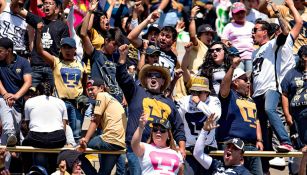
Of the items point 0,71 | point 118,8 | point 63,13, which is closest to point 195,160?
point 0,71

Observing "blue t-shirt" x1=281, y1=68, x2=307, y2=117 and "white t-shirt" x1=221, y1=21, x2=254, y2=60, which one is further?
"white t-shirt" x1=221, y1=21, x2=254, y2=60

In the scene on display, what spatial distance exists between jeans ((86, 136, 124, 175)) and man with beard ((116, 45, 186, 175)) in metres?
0.70

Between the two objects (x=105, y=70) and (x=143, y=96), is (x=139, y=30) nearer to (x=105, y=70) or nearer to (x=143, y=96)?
(x=105, y=70)

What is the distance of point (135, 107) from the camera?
49.1 ft

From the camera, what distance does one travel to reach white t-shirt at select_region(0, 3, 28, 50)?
17.9 m

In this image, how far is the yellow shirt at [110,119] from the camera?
617 inches

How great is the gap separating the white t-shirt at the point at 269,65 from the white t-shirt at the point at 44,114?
2.90 metres

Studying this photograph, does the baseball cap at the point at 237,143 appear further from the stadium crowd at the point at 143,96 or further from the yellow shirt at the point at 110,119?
the yellow shirt at the point at 110,119

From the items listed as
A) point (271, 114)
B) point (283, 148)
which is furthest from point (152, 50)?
point (283, 148)

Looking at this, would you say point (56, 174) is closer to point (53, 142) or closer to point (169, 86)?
point (53, 142)

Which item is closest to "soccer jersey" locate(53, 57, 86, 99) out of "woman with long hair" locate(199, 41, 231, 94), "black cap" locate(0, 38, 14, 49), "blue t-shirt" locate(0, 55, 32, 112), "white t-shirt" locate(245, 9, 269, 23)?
"blue t-shirt" locate(0, 55, 32, 112)

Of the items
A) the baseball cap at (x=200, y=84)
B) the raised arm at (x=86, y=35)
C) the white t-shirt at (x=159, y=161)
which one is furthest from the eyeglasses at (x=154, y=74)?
the raised arm at (x=86, y=35)

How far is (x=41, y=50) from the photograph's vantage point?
16.6m

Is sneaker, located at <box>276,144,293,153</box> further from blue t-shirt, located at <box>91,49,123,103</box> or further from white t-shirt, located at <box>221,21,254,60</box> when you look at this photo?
white t-shirt, located at <box>221,21,254,60</box>
